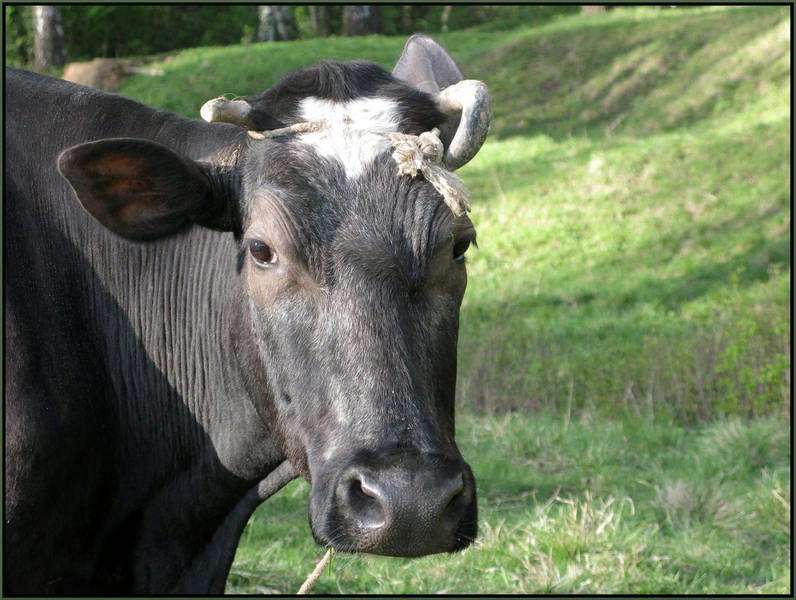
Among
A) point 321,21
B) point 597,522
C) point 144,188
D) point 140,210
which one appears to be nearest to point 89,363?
point 140,210

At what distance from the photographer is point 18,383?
3545mm

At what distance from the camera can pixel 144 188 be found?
362 cm

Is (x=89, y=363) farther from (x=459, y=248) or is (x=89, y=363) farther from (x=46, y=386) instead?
(x=459, y=248)

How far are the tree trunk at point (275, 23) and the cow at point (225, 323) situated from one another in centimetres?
3042

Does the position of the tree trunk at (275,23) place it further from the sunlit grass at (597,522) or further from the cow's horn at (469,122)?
the cow's horn at (469,122)

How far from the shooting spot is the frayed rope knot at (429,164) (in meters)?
3.42

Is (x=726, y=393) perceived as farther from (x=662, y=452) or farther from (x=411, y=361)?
(x=411, y=361)

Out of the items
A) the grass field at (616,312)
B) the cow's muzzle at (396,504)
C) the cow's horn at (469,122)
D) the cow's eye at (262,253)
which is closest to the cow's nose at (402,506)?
the cow's muzzle at (396,504)

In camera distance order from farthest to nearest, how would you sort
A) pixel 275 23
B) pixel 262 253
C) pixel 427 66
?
pixel 275 23, pixel 427 66, pixel 262 253

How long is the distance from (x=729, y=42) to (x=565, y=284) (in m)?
10.5

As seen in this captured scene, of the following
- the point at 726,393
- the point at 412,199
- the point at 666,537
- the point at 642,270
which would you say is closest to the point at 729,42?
the point at 642,270

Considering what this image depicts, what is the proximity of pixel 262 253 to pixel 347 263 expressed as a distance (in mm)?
429

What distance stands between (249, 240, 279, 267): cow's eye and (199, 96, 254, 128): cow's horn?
542mm

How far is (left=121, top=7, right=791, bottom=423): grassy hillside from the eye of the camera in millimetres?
10359
